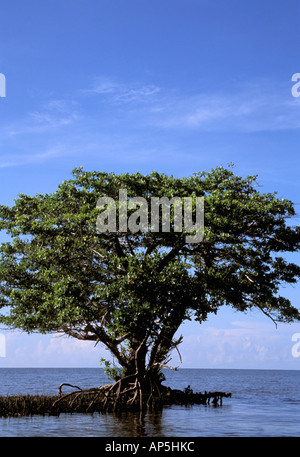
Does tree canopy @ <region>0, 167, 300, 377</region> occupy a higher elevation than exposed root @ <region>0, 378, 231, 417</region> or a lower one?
higher

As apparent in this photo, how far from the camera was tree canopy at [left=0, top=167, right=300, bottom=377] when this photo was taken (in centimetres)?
2153

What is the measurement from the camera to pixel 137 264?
70.6ft

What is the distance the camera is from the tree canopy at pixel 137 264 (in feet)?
70.6

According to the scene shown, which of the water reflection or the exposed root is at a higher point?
the exposed root

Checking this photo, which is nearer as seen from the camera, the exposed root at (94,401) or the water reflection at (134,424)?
the water reflection at (134,424)

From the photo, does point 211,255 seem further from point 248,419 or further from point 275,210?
point 248,419

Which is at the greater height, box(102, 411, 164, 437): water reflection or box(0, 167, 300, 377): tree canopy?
box(0, 167, 300, 377): tree canopy

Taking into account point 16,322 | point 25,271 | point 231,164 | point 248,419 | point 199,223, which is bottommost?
point 248,419

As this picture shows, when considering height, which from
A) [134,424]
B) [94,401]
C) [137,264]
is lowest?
[134,424]

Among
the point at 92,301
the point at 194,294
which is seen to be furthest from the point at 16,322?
the point at 194,294

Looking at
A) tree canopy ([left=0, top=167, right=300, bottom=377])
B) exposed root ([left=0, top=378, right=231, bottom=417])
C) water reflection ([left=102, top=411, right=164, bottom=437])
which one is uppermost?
tree canopy ([left=0, top=167, right=300, bottom=377])

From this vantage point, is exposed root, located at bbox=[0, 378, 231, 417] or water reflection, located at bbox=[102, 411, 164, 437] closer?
water reflection, located at bbox=[102, 411, 164, 437]

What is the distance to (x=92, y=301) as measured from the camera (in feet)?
71.1
